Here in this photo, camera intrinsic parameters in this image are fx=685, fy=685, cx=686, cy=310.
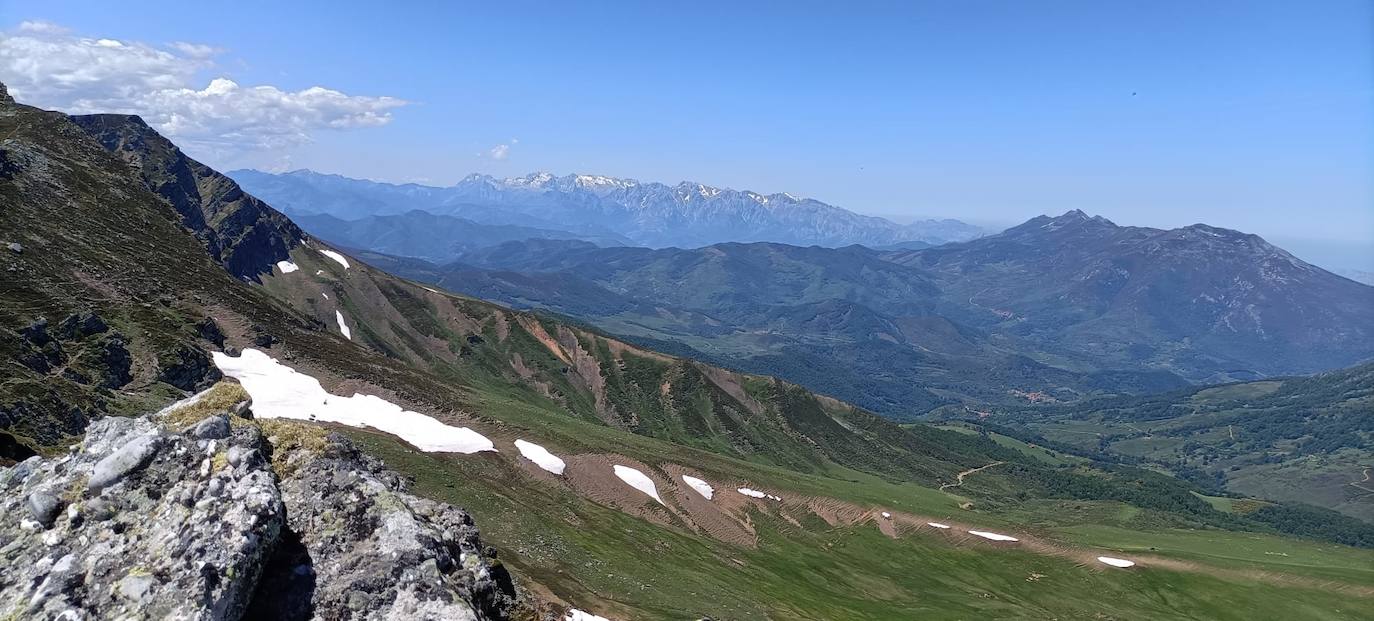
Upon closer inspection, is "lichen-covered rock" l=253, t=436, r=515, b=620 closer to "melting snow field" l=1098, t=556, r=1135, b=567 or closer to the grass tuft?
the grass tuft

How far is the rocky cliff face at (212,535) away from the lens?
17.8 m

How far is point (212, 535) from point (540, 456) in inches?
3454

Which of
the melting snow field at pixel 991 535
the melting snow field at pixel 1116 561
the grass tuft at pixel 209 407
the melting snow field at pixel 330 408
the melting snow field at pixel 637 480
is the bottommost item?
the melting snow field at pixel 991 535

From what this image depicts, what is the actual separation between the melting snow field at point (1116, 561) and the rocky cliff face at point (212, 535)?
146453 millimetres

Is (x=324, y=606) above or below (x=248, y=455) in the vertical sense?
below

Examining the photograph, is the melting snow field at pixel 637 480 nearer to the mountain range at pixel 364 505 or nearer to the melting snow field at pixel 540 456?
the mountain range at pixel 364 505

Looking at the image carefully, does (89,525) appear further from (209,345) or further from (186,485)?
(209,345)

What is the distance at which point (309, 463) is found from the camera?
26.5 m

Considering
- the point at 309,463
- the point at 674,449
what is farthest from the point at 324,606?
the point at 674,449

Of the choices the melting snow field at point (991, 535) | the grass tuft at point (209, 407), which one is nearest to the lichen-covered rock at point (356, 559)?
the grass tuft at point (209, 407)

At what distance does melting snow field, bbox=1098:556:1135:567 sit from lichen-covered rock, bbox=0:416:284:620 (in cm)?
15587

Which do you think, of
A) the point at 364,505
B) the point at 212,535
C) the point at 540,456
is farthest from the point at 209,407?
the point at 540,456

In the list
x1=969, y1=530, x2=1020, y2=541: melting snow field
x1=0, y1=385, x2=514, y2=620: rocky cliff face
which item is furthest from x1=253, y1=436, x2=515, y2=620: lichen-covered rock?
x1=969, y1=530, x2=1020, y2=541: melting snow field

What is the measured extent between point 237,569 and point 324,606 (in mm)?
4531
